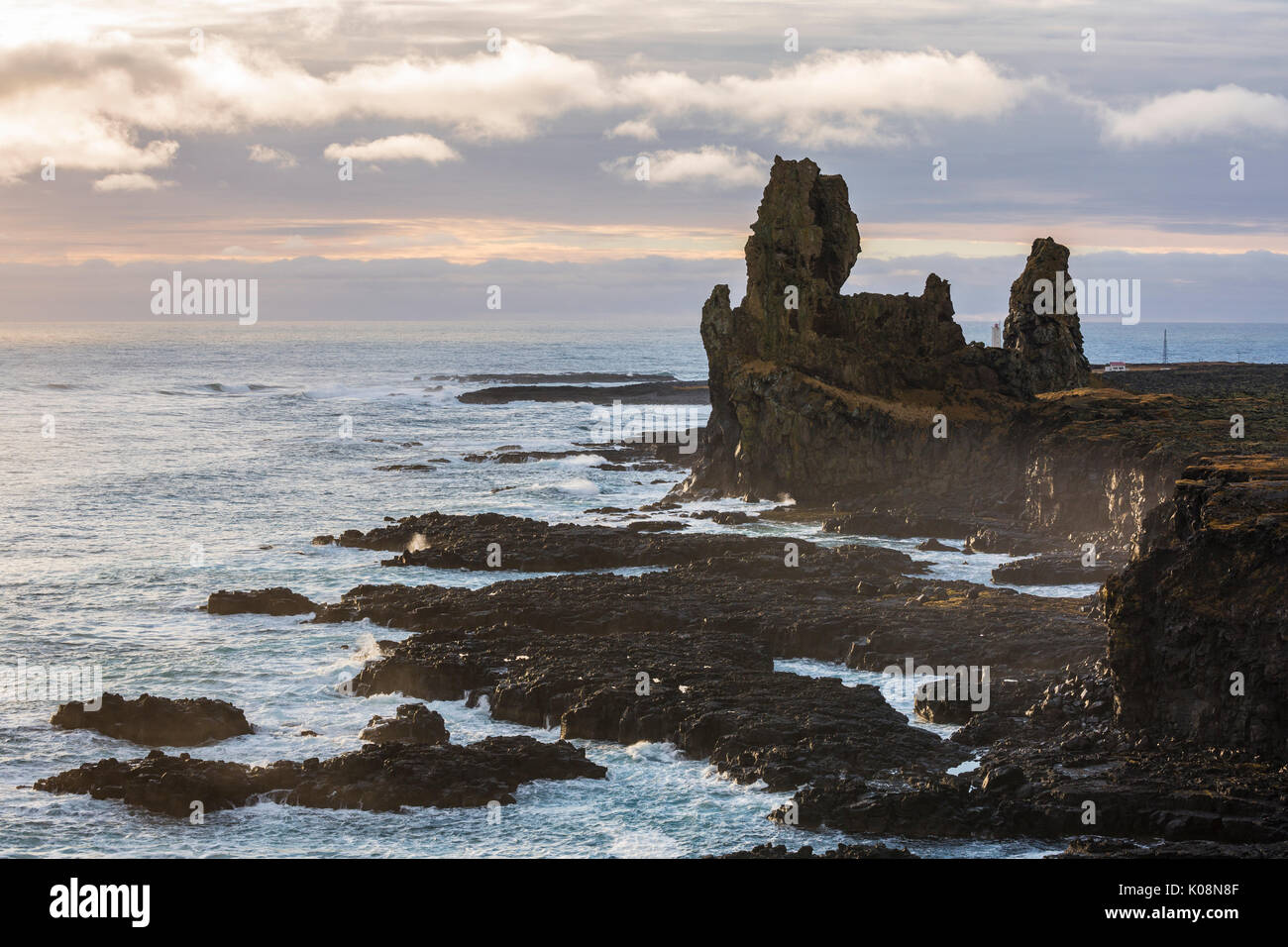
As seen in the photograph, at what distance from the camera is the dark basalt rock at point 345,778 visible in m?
25.8

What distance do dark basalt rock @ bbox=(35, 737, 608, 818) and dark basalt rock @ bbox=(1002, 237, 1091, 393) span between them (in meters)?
53.2

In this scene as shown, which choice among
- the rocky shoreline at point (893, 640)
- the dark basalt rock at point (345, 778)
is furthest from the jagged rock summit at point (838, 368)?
the dark basalt rock at point (345, 778)

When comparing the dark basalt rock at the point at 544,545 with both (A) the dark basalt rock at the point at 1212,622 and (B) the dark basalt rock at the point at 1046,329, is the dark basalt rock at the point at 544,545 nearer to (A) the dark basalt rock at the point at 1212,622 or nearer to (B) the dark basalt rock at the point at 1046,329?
Result: (A) the dark basalt rock at the point at 1212,622

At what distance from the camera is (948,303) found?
76.4m

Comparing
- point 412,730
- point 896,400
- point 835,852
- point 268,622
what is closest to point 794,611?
Result: point 412,730

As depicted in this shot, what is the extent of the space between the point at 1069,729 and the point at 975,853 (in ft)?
20.6

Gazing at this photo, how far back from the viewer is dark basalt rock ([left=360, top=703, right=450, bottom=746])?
2920 cm

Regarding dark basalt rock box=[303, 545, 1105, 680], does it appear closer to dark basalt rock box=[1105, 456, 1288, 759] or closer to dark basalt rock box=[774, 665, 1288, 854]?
dark basalt rock box=[1105, 456, 1288, 759]

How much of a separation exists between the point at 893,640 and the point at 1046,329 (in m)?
44.5

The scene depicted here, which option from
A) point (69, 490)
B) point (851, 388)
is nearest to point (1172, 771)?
point (851, 388)

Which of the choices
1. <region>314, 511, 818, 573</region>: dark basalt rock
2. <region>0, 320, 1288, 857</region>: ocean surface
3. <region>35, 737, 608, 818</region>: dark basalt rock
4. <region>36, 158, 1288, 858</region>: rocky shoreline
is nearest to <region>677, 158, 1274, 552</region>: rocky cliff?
<region>36, 158, 1288, 858</region>: rocky shoreline

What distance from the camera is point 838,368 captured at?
7162cm

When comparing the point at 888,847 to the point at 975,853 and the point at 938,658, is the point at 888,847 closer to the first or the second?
the point at 975,853

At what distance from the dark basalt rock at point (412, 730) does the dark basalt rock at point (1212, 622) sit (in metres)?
15.8
